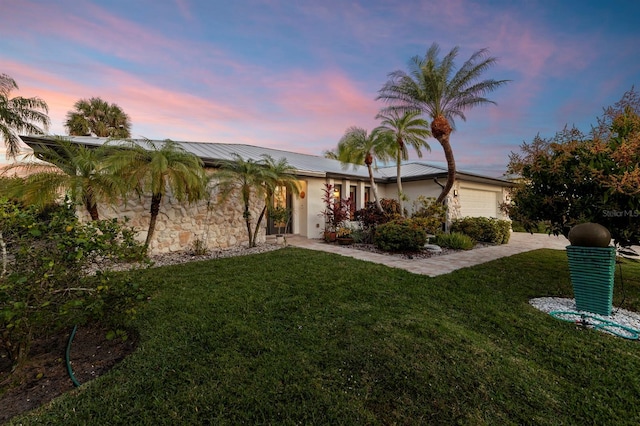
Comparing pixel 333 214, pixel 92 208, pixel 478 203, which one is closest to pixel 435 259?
pixel 333 214

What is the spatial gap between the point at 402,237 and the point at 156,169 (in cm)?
765

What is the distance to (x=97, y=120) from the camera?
1558 centimetres

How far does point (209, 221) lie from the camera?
29.3ft

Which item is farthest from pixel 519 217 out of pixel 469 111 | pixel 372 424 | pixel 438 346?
pixel 469 111

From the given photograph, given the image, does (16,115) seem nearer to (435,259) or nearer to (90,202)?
(90,202)

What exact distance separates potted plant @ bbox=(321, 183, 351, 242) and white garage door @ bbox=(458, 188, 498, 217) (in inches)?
256

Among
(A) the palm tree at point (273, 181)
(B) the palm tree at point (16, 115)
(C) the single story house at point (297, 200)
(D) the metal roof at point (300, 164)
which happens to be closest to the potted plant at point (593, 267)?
(A) the palm tree at point (273, 181)

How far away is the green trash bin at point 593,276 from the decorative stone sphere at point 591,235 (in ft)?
0.26

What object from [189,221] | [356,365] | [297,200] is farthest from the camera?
[297,200]

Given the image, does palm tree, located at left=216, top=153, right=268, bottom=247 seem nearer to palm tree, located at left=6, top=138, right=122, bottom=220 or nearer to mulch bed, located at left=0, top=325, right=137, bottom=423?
palm tree, located at left=6, top=138, right=122, bottom=220

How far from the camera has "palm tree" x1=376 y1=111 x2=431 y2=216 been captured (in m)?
10.4

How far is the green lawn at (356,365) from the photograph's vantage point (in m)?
2.08

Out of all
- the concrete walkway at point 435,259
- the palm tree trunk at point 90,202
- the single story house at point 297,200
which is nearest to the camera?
the palm tree trunk at point 90,202

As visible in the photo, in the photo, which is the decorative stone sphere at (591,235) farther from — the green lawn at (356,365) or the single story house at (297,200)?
the single story house at (297,200)
